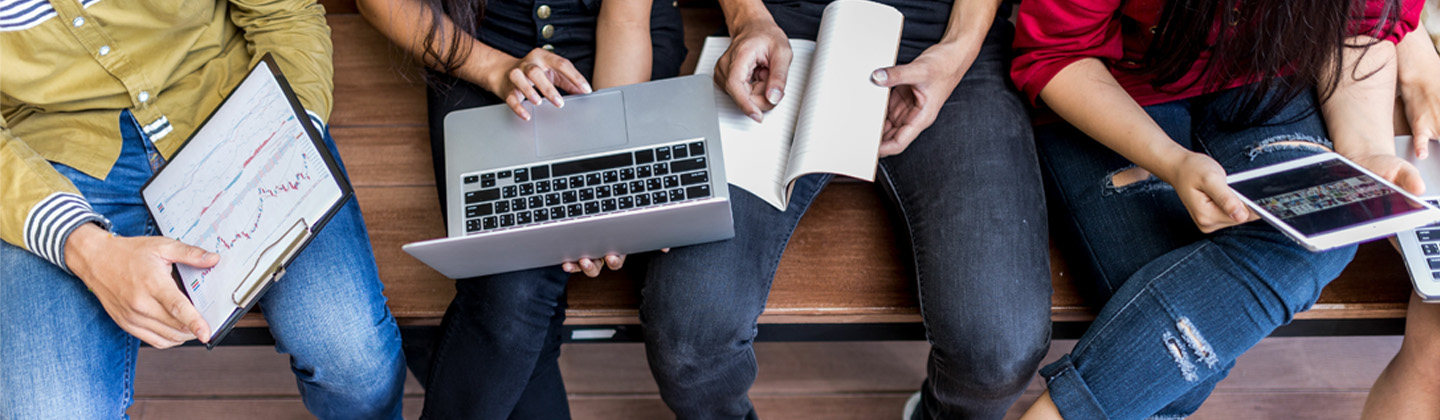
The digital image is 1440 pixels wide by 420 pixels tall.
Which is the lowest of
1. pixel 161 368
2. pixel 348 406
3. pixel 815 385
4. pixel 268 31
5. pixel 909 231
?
pixel 161 368

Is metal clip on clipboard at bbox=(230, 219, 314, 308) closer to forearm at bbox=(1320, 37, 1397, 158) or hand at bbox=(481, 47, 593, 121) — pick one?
hand at bbox=(481, 47, 593, 121)

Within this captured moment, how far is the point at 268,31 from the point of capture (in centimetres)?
112

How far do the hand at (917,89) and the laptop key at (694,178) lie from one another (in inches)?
9.0

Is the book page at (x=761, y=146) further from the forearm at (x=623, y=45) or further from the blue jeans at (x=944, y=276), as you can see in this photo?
the forearm at (x=623, y=45)

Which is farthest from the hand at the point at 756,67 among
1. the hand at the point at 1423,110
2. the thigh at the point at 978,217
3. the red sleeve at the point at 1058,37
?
the hand at the point at 1423,110

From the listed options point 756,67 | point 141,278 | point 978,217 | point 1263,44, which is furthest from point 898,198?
point 141,278

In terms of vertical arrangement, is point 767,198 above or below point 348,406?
above

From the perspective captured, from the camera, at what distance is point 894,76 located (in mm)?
1028

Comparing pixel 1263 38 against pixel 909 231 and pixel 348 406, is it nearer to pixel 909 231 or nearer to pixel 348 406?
pixel 909 231

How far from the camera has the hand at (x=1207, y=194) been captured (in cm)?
93

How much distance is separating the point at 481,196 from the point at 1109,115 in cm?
79

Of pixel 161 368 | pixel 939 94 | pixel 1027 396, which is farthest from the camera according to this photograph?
pixel 161 368

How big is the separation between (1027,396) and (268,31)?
1290mm

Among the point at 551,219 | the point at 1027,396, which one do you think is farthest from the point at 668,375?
the point at 1027,396
